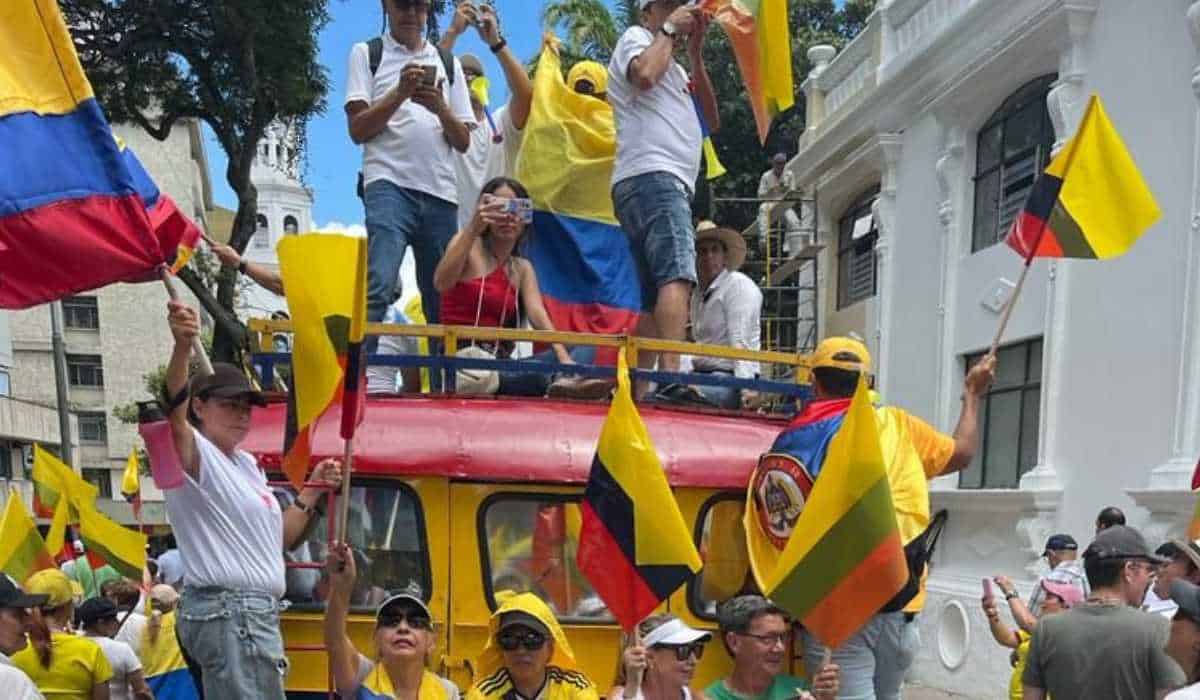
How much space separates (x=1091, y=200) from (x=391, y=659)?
3.33 m

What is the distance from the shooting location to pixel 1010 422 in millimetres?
11102

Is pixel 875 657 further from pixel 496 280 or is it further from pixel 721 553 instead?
pixel 496 280

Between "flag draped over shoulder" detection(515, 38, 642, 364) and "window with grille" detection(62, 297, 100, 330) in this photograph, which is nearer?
"flag draped over shoulder" detection(515, 38, 642, 364)

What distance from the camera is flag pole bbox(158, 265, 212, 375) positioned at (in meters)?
3.06

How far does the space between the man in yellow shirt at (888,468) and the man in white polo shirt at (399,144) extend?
2.28 metres

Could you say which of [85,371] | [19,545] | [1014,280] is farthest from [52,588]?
[85,371]

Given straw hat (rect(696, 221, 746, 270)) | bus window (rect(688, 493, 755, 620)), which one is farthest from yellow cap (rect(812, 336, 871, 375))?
straw hat (rect(696, 221, 746, 270))

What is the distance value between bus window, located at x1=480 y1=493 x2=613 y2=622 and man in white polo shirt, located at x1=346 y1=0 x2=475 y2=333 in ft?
4.92

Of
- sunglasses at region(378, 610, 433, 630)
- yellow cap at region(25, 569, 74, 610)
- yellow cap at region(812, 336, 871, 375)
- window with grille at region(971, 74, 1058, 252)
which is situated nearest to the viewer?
sunglasses at region(378, 610, 433, 630)

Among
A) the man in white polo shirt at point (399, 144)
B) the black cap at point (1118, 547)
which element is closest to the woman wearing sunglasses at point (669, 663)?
the black cap at point (1118, 547)

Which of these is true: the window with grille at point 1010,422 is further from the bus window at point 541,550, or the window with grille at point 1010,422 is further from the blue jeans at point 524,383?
the bus window at point 541,550

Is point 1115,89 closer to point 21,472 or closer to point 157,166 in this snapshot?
point 21,472

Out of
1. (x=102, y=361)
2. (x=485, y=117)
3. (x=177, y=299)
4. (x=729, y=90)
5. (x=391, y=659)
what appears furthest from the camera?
(x=102, y=361)

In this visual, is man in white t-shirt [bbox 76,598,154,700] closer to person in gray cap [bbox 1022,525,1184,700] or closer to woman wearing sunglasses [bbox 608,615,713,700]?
woman wearing sunglasses [bbox 608,615,713,700]
